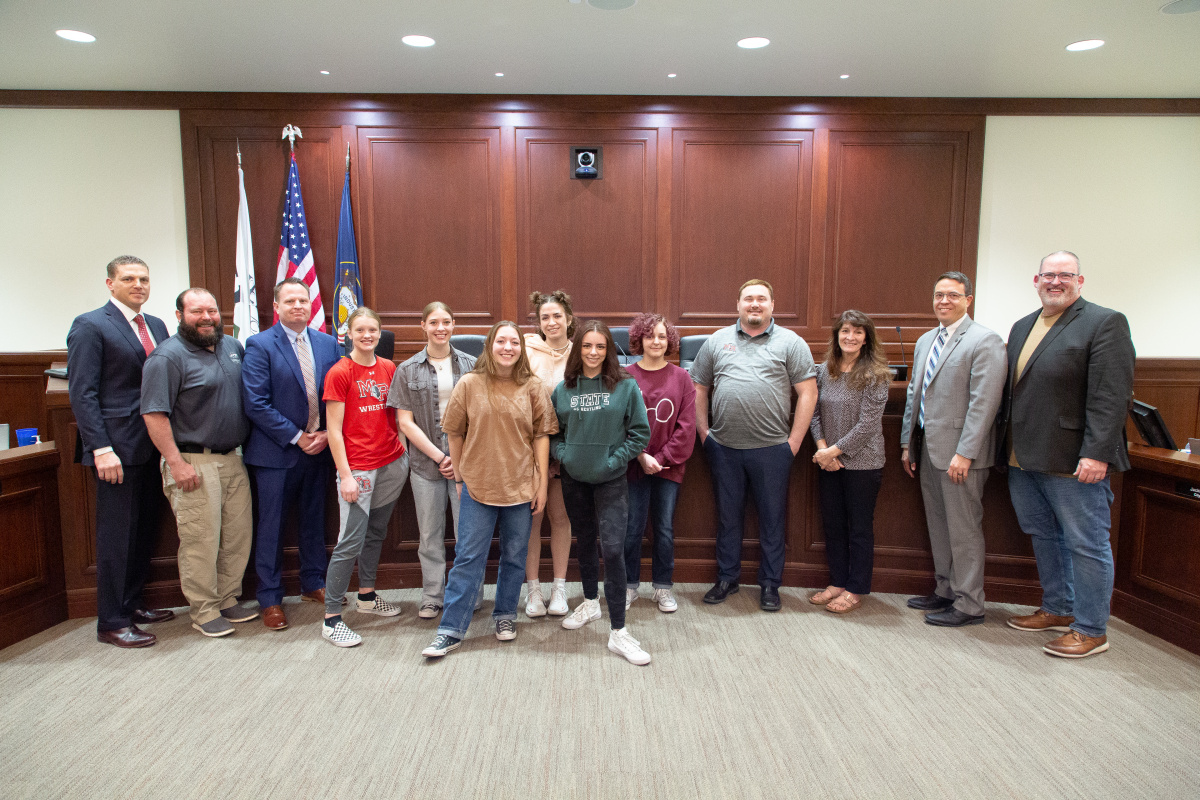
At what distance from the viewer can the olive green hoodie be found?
2.66 meters

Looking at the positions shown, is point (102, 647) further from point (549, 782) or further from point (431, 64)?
point (431, 64)

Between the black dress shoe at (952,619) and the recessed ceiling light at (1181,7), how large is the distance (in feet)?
12.2

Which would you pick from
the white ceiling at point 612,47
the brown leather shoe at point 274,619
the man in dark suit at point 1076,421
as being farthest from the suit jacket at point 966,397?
the brown leather shoe at point 274,619

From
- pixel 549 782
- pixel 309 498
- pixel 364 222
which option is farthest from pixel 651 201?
pixel 549 782

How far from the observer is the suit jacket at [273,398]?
9.52ft

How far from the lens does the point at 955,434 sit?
2953 millimetres

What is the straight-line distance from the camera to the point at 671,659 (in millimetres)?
2686

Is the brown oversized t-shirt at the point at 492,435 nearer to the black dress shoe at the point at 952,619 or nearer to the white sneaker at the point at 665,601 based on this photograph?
the white sneaker at the point at 665,601

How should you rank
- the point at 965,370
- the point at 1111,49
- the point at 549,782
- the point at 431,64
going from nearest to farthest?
the point at 549,782 → the point at 965,370 → the point at 1111,49 → the point at 431,64

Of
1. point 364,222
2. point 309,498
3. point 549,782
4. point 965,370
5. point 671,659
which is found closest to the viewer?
point 549,782

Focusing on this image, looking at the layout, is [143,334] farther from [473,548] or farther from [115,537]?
[473,548]

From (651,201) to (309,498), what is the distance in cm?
375

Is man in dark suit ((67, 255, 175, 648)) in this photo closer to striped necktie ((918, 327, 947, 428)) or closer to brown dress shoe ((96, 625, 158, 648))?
brown dress shoe ((96, 625, 158, 648))

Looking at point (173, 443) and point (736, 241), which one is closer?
point (173, 443)
